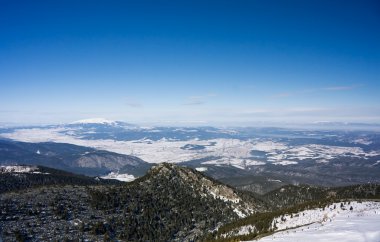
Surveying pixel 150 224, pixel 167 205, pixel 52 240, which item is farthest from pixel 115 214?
pixel 52 240

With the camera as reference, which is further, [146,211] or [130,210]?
[130,210]

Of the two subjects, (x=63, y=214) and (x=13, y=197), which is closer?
(x=63, y=214)

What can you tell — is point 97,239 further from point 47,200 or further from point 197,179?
point 197,179

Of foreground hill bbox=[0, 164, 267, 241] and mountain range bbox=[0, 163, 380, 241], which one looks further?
foreground hill bbox=[0, 164, 267, 241]

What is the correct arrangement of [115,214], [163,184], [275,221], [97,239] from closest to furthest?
1. [275,221]
2. [97,239]
3. [115,214]
4. [163,184]

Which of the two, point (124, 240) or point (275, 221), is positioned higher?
point (275, 221)

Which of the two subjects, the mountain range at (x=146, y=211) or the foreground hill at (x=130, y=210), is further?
the foreground hill at (x=130, y=210)

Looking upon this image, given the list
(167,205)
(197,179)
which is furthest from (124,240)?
(197,179)

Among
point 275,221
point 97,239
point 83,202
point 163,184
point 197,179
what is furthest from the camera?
point 197,179
